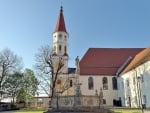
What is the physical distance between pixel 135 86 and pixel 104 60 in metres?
12.3

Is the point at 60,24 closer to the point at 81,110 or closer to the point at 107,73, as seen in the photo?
the point at 107,73

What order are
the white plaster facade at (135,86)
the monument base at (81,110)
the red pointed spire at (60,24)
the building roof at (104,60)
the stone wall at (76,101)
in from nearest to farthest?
the monument base at (81,110), the stone wall at (76,101), the white plaster facade at (135,86), the building roof at (104,60), the red pointed spire at (60,24)

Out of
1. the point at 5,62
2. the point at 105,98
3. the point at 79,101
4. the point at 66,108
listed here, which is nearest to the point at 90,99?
the point at 79,101

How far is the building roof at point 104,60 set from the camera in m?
44.2

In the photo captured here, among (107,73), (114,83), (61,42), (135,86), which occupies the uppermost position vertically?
(61,42)

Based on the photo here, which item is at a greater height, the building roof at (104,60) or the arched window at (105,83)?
the building roof at (104,60)

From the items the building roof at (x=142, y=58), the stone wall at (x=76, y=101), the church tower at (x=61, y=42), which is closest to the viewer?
the stone wall at (x=76, y=101)

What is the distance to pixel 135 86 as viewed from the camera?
3500cm

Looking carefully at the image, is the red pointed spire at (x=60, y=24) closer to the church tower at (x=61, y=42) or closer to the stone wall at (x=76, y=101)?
the church tower at (x=61, y=42)

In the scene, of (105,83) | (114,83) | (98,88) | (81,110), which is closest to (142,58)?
(114,83)

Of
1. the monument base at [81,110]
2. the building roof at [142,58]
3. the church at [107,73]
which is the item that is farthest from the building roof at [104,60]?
the monument base at [81,110]

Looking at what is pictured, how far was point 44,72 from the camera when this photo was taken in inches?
1550

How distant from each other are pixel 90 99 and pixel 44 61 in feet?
49.5

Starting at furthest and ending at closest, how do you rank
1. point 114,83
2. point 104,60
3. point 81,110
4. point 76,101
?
point 104,60, point 114,83, point 76,101, point 81,110
